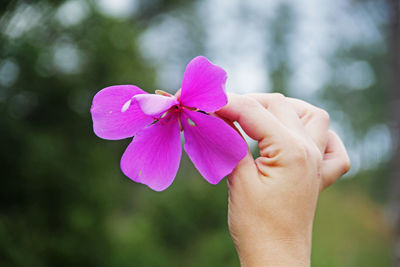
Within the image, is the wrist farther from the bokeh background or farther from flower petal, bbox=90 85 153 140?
the bokeh background

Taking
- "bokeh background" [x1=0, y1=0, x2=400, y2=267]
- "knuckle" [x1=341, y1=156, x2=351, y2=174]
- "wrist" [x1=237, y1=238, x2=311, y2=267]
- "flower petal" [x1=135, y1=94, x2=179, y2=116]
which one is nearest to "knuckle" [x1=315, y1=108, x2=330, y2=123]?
"knuckle" [x1=341, y1=156, x2=351, y2=174]

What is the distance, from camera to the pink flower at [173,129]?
85cm

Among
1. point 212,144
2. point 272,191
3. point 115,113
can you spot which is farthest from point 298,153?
point 115,113

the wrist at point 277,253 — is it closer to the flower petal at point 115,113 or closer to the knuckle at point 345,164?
the knuckle at point 345,164

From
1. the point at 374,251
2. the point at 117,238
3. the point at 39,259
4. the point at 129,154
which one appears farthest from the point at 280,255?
the point at 374,251

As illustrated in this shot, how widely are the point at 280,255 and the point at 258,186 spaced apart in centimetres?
18

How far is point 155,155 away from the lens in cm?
97

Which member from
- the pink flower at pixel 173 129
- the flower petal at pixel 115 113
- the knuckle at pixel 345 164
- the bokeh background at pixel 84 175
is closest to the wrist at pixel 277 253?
the pink flower at pixel 173 129

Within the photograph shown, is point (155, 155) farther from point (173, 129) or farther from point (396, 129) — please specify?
point (396, 129)

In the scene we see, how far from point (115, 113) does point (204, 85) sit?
0.25m

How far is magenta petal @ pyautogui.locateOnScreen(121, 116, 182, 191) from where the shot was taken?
3.12 feet

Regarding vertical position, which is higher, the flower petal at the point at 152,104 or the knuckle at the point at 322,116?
the flower petal at the point at 152,104

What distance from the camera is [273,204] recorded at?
2.93ft

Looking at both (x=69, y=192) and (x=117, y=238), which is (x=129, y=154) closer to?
(x=69, y=192)
